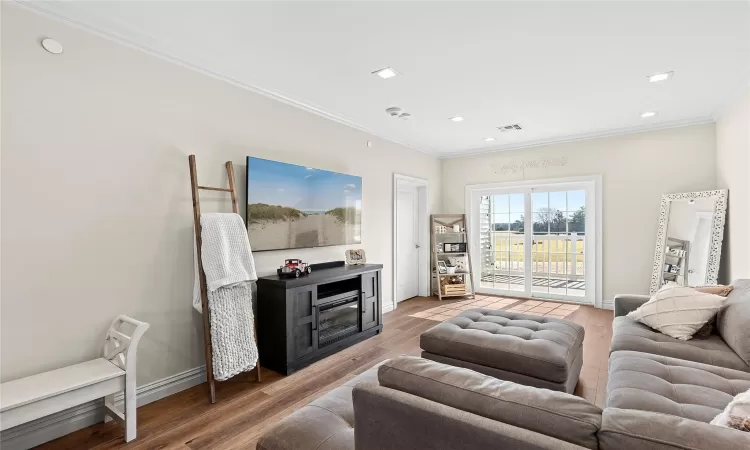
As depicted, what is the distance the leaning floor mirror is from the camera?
4020mm

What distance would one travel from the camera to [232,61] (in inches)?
111

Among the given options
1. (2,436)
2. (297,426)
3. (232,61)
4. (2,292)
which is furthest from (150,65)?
(297,426)

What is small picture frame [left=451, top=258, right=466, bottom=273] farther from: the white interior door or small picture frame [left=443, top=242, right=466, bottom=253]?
the white interior door

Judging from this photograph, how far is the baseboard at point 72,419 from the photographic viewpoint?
197 cm

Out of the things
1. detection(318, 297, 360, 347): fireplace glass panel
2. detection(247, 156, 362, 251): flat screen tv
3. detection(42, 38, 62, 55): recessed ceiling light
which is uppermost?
detection(42, 38, 62, 55): recessed ceiling light

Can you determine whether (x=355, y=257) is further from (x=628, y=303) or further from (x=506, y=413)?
(x=506, y=413)

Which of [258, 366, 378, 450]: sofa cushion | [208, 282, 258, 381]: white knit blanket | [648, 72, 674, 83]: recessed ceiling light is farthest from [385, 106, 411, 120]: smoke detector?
[258, 366, 378, 450]: sofa cushion

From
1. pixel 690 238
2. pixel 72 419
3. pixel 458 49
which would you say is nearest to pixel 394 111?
pixel 458 49

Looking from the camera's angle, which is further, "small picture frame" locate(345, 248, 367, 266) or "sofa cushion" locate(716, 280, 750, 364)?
"small picture frame" locate(345, 248, 367, 266)

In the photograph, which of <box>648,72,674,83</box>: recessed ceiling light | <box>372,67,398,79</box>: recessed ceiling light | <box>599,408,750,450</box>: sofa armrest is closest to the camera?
<box>599,408,750,450</box>: sofa armrest

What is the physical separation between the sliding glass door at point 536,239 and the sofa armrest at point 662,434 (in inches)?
194

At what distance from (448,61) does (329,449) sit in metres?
2.70

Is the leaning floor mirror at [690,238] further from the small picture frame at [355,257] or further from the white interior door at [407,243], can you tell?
the small picture frame at [355,257]

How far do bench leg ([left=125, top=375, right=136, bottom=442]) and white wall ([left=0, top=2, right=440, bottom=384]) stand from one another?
0.43 m
